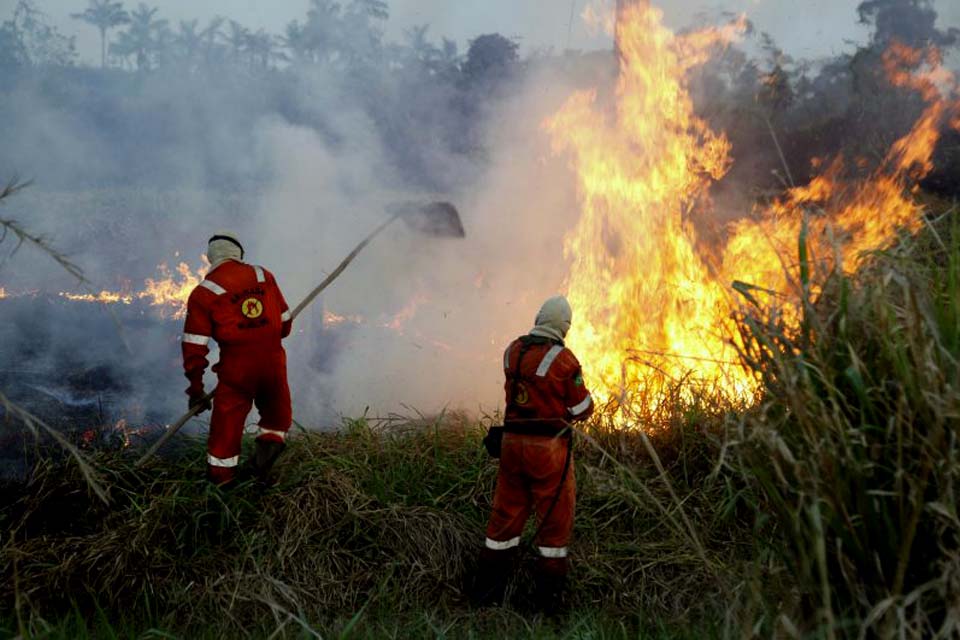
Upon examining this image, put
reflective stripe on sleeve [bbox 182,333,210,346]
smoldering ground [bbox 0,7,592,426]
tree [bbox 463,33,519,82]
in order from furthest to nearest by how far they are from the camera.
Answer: tree [bbox 463,33,519,82]
smoldering ground [bbox 0,7,592,426]
reflective stripe on sleeve [bbox 182,333,210,346]

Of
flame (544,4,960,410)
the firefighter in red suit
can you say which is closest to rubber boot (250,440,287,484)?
the firefighter in red suit

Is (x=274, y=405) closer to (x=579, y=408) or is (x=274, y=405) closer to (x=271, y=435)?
(x=271, y=435)

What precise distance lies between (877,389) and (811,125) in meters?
12.7

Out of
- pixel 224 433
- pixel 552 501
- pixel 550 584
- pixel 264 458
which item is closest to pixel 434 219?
pixel 264 458

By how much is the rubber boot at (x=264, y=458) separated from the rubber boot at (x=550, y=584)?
5.98 feet

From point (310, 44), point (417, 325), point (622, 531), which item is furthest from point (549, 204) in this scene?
point (310, 44)

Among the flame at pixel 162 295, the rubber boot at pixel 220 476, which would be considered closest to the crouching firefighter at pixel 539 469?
the rubber boot at pixel 220 476

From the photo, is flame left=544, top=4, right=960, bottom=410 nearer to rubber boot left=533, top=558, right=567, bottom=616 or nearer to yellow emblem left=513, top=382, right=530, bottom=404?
yellow emblem left=513, top=382, right=530, bottom=404

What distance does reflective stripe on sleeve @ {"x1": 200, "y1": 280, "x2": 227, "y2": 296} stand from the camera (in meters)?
5.10

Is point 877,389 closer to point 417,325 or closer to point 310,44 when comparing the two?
point 417,325

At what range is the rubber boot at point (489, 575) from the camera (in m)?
4.69

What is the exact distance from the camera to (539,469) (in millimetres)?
4602

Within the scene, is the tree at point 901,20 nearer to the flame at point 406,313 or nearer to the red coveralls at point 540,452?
the flame at point 406,313

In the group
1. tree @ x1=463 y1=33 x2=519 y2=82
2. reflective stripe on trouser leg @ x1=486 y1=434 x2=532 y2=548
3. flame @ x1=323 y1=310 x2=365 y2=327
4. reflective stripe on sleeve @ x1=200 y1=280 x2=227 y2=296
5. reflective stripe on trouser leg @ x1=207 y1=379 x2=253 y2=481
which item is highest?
tree @ x1=463 y1=33 x2=519 y2=82
